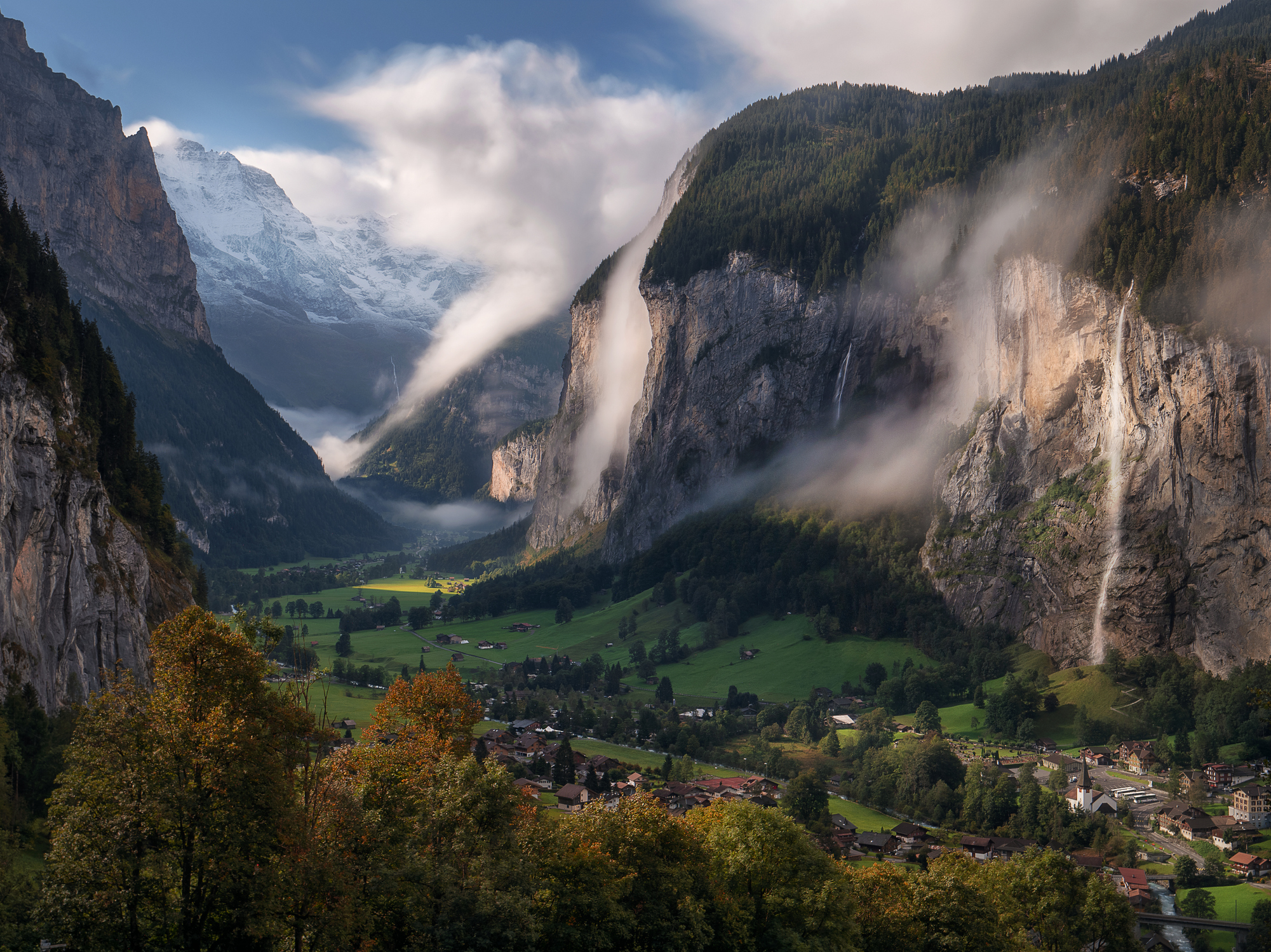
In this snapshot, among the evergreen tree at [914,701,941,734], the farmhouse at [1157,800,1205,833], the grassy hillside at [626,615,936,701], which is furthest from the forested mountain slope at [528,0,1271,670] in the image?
the farmhouse at [1157,800,1205,833]

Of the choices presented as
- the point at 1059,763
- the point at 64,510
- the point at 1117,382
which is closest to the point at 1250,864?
the point at 1059,763

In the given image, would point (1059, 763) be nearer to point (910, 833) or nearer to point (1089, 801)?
point (1089, 801)

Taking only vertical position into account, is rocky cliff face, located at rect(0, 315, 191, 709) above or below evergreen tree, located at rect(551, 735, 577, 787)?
above

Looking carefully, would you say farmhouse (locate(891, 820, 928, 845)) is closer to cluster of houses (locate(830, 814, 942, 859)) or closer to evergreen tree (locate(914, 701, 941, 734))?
cluster of houses (locate(830, 814, 942, 859))

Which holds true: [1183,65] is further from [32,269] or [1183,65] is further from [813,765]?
[32,269]

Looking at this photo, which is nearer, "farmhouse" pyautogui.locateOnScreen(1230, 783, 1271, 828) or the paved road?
the paved road

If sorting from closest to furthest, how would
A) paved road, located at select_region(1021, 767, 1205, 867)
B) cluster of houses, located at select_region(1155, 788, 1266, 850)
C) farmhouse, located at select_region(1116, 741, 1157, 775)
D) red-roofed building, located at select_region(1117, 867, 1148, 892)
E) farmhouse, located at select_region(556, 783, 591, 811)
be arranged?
red-roofed building, located at select_region(1117, 867, 1148, 892) < cluster of houses, located at select_region(1155, 788, 1266, 850) < paved road, located at select_region(1021, 767, 1205, 867) < farmhouse, located at select_region(556, 783, 591, 811) < farmhouse, located at select_region(1116, 741, 1157, 775)

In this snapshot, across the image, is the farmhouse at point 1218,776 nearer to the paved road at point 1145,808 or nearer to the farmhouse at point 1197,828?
the paved road at point 1145,808
